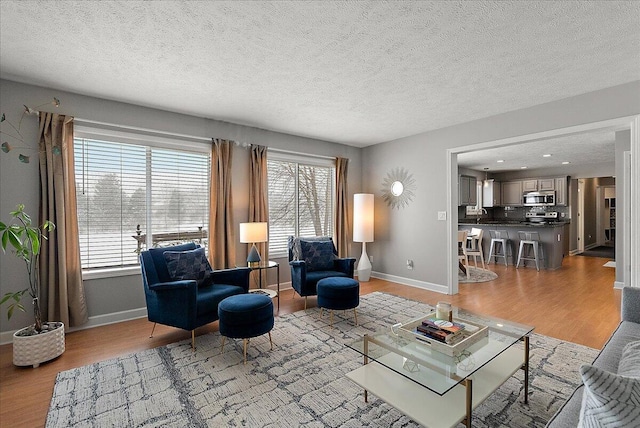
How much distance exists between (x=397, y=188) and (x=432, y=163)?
2.65ft

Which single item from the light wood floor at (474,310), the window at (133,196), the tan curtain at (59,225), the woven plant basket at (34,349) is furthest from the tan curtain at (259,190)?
the woven plant basket at (34,349)

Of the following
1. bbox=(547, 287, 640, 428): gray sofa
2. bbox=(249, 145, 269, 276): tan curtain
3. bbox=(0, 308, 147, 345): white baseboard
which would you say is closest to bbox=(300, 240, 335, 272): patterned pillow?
bbox=(249, 145, 269, 276): tan curtain

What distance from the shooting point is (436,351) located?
1938mm

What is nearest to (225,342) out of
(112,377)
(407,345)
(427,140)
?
(112,377)

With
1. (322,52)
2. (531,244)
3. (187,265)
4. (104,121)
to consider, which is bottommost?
(531,244)

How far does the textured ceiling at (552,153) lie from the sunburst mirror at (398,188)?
54.3 inches

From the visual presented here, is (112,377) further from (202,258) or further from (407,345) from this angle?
(407,345)

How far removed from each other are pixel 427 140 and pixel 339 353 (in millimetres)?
3718

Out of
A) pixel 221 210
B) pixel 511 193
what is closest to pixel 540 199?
pixel 511 193

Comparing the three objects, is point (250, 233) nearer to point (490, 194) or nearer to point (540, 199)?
point (490, 194)

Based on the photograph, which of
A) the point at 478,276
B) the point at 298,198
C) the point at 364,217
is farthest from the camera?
the point at 478,276

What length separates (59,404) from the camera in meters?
2.03

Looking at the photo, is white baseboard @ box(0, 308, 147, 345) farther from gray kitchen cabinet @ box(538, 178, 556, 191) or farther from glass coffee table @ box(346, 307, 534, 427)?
gray kitchen cabinet @ box(538, 178, 556, 191)

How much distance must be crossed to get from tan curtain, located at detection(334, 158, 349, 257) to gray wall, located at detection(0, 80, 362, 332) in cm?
134
